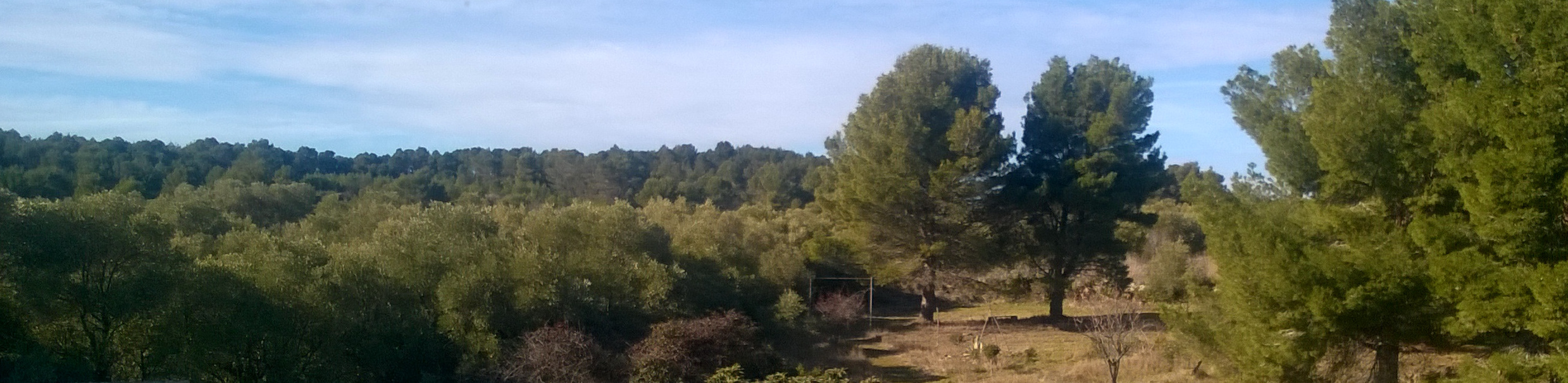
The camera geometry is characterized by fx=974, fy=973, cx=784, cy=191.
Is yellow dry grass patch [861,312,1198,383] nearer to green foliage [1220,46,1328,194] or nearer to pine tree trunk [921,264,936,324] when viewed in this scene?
pine tree trunk [921,264,936,324]

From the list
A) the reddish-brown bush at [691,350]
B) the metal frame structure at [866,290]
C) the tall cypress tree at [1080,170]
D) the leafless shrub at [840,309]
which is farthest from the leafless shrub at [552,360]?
the tall cypress tree at [1080,170]

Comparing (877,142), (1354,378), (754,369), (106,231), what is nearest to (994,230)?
(877,142)

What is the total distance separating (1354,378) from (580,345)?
12155mm

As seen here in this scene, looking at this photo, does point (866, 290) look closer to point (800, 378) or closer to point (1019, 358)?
point (1019, 358)

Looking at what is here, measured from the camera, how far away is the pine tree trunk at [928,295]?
27.8m

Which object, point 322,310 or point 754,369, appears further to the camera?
point 754,369

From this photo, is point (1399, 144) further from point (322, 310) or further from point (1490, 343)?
point (322, 310)

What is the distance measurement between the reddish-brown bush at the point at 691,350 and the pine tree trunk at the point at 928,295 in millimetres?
9547

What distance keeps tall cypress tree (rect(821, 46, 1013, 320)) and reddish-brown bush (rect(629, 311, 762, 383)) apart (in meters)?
8.64

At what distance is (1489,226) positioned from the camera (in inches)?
407

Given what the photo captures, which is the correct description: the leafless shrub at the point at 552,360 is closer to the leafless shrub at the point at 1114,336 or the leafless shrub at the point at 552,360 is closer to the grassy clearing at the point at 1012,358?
the grassy clearing at the point at 1012,358

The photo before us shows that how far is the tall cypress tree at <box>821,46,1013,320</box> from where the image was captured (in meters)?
26.3

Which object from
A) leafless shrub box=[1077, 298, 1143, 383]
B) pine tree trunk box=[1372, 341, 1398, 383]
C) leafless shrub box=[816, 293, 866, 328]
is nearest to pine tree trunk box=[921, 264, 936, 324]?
leafless shrub box=[816, 293, 866, 328]

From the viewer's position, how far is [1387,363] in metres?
13.1
